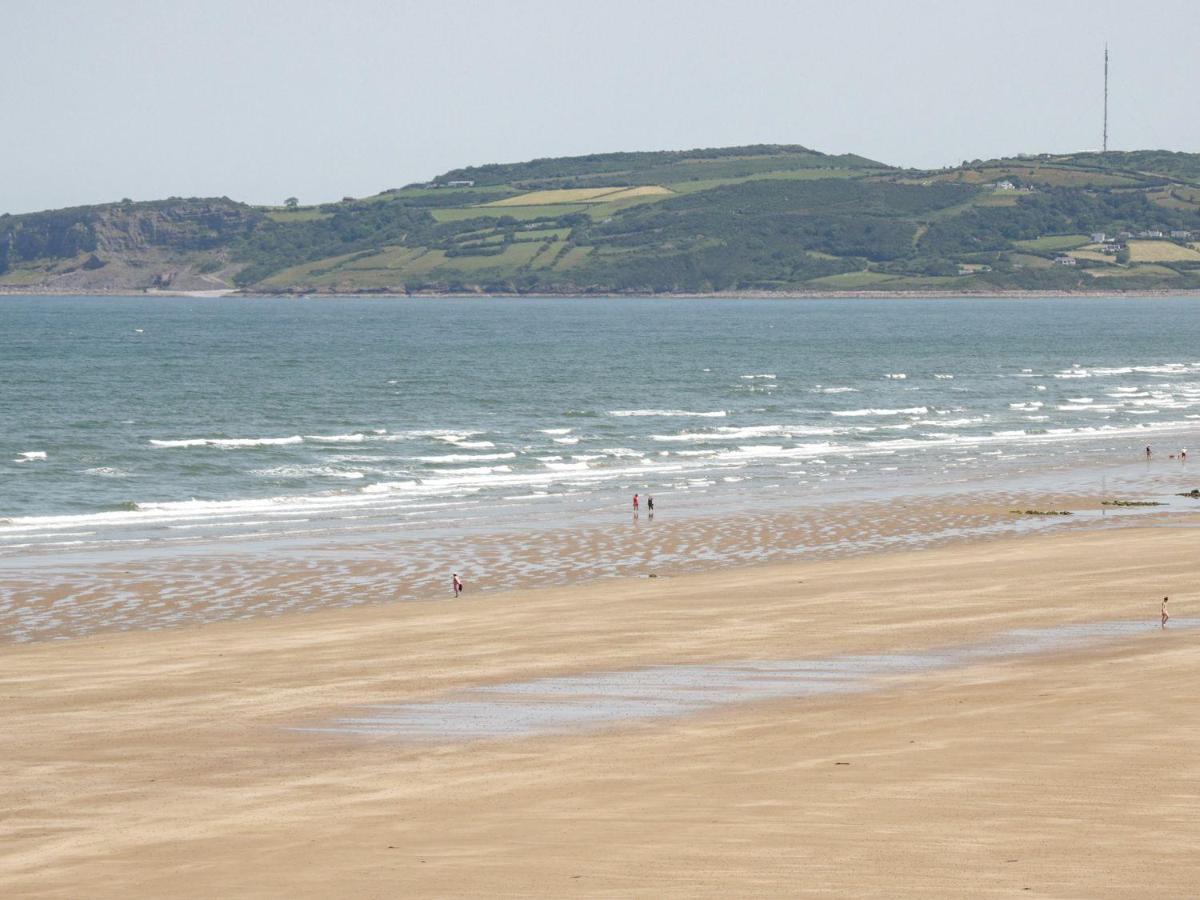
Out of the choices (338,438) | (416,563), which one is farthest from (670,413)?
(416,563)

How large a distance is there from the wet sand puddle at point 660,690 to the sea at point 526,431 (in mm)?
20889

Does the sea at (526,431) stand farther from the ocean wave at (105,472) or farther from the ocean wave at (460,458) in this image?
the ocean wave at (105,472)

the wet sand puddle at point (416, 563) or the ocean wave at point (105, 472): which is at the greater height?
the ocean wave at point (105, 472)

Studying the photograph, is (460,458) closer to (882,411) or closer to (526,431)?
(526,431)

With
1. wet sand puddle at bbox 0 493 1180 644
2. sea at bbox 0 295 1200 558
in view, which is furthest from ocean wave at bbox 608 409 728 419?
wet sand puddle at bbox 0 493 1180 644

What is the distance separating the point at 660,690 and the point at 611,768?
4.90 meters

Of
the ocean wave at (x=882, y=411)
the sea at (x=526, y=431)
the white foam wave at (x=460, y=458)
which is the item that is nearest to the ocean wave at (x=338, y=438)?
the sea at (x=526, y=431)

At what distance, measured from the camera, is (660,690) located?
22203 millimetres

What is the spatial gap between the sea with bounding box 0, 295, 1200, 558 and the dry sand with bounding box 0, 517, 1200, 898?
697 inches

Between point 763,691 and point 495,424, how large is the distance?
180ft

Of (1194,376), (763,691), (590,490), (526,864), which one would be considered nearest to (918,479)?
(590,490)

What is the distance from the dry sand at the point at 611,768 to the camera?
13180 millimetres

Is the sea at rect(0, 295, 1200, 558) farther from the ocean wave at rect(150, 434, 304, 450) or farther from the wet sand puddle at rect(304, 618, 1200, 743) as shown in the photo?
the wet sand puddle at rect(304, 618, 1200, 743)

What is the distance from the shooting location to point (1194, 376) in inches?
4294
